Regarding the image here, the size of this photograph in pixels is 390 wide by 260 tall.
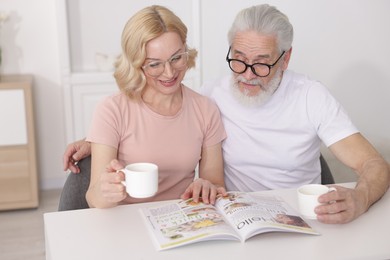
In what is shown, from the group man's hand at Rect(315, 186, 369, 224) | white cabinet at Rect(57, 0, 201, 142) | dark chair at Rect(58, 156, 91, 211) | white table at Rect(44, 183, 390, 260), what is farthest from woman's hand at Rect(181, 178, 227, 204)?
white cabinet at Rect(57, 0, 201, 142)

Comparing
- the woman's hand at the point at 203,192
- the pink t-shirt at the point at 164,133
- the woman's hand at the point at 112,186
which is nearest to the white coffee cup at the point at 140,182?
the woman's hand at the point at 112,186

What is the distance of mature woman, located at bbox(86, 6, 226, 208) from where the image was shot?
192 centimetres

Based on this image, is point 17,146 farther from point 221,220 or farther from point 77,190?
point 221,220

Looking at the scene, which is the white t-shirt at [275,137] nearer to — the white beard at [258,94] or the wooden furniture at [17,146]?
the white beard at [258,94]

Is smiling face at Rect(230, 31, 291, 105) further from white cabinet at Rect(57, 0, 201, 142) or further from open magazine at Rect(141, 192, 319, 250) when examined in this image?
white cabinet at Rect(57, 0, 201, 142)

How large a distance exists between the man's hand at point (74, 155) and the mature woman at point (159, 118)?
0.52 feet

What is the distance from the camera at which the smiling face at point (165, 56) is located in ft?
6.35

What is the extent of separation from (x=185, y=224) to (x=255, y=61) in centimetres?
78

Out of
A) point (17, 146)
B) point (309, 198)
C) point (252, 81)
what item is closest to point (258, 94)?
point (252, 81)

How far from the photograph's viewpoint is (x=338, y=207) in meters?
1.62

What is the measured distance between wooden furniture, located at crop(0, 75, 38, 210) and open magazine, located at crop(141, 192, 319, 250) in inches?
80.2

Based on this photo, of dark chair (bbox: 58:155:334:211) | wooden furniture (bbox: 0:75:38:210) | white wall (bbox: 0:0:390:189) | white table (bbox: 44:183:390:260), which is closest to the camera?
white table (bbox: 44:183:390:260)

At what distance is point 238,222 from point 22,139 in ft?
7.59

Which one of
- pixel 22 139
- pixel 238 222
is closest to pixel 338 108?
pixel 238 222
